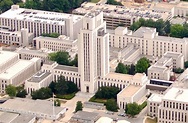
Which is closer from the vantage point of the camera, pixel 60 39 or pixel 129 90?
pixel 129 90

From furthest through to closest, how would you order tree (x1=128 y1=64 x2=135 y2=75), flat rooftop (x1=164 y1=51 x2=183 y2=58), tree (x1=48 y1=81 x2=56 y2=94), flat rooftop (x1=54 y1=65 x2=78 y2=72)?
flat rooftop (x1=164 y1=51 x2=183 y2=58) < tree (x1=128 y1=64 x2=135 y2=75) < flat rooftop (x1=54 y1=65 x2=78 y2=72) < tree (x1=48 y1=81 x2=56 y2=94)

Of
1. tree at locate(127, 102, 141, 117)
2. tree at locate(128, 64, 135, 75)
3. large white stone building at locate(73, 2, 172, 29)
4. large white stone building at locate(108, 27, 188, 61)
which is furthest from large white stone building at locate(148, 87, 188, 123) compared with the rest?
large white stone building at locate(73, 2, 172, 29)

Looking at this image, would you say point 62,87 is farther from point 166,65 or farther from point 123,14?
point 123,14

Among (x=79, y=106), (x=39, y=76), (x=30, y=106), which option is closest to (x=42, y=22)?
(x=39, y=76)

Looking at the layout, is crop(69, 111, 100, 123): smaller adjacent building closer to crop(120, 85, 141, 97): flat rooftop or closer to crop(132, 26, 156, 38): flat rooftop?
crop(120, 85, 141, 97): flat rooftop

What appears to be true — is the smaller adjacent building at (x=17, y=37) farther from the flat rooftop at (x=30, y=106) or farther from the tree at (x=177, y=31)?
the tree at (x=177, y=31)

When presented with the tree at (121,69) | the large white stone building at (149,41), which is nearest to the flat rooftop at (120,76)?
the tree at (121,69)

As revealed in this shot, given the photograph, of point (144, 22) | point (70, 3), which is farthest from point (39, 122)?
point (70, 3)

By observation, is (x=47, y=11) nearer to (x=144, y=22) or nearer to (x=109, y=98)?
(x=144, y=22)
